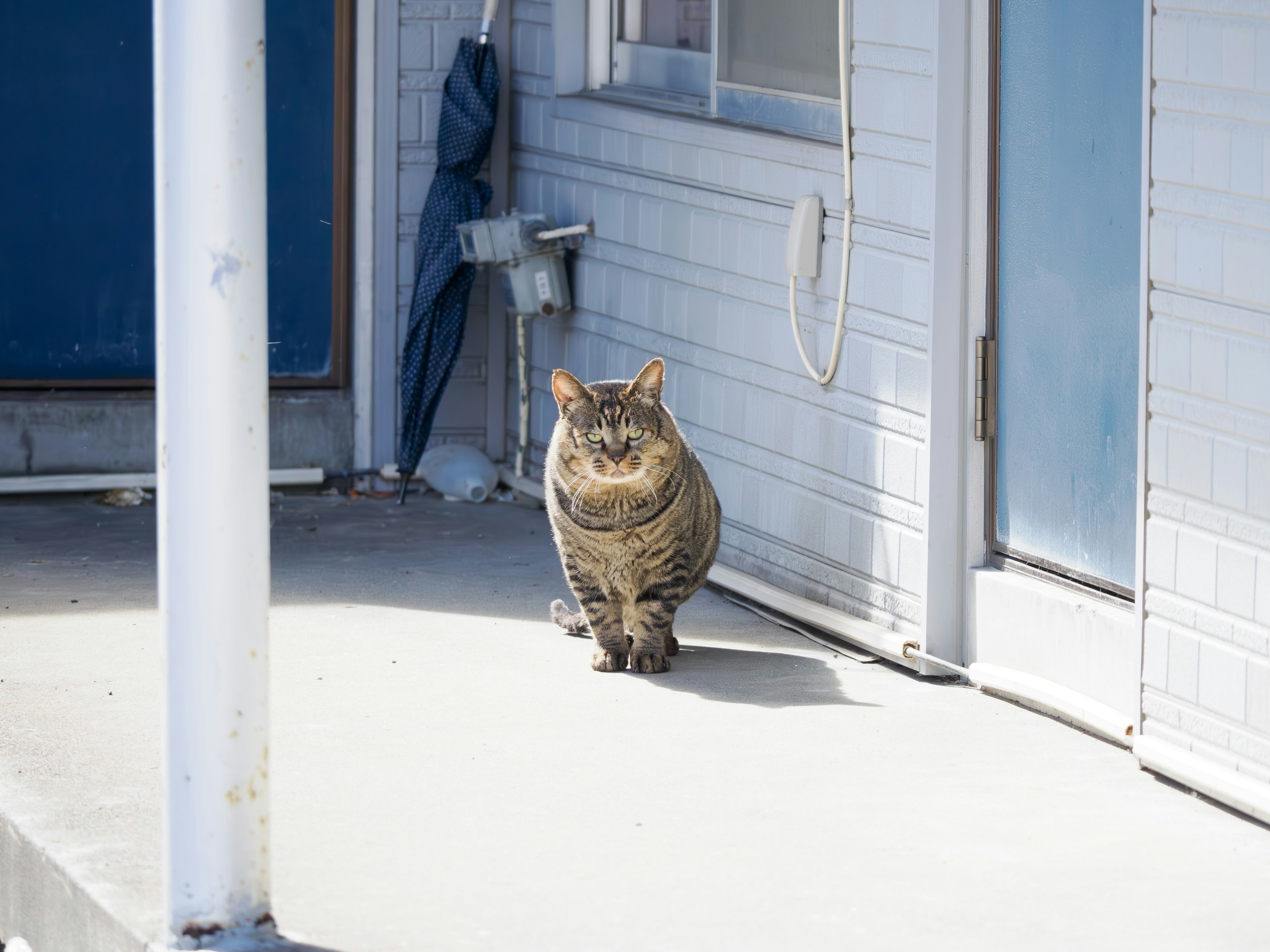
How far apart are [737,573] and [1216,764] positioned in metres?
2.14

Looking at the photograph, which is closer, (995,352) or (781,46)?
(995,352)

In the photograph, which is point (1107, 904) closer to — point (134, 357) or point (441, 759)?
point (441, 759)

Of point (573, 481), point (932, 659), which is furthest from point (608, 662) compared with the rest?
point (932, 659)

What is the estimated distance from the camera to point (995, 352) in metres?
4.40

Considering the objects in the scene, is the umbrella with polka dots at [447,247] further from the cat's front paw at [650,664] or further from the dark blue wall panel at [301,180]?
the cat's front paw at [650,664]

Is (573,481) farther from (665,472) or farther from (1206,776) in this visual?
(1206,776)

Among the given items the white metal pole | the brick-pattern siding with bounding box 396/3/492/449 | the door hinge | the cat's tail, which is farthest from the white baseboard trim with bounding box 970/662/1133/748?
the brick-pattern siding with bounding box 396/3/492/449

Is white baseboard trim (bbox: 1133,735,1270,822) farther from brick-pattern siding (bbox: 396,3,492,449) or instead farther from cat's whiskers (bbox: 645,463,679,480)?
brick-pattern siding (bbox: 396,3,492,449)

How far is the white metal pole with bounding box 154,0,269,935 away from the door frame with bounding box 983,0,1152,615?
1910mm

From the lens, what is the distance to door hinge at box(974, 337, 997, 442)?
4.39 metres

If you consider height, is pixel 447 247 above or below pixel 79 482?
above

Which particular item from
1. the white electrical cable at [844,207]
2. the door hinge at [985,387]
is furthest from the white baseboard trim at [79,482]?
the door hinge at [985,387]

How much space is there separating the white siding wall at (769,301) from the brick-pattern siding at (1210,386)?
96 cm

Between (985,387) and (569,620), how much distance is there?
1367 millimetres
